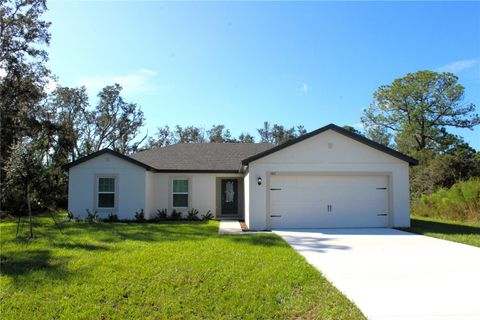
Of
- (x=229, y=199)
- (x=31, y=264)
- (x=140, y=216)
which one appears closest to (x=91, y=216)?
(x=140, y=216)

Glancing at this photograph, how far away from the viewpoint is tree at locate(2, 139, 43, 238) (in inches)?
401

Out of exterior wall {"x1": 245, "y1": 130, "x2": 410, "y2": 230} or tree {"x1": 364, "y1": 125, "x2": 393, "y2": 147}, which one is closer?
exterior wall {"x1": 245, "y1": 130, "x2": 410, "y2": 230}

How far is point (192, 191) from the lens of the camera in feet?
58.5

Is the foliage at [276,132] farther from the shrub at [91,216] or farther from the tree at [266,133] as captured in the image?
the shrub at [91,216]

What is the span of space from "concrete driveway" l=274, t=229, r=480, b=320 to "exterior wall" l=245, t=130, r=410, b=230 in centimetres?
275

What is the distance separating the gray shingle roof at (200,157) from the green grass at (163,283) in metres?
8.43

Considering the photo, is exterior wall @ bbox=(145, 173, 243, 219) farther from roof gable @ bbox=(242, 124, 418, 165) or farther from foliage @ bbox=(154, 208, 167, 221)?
roof gable @ bbox=(242, 124, 418, 165)

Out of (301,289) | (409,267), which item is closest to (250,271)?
(301,289)

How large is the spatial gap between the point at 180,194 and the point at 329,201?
24.2ft

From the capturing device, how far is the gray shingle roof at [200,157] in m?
18.1

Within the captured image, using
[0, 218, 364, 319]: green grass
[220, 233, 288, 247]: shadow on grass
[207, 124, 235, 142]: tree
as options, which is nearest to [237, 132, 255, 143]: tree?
[207, 124, 235, 142]: tree

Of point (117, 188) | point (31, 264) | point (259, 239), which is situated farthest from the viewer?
point (117, 188)

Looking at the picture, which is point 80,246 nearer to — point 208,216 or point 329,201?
point 208,216

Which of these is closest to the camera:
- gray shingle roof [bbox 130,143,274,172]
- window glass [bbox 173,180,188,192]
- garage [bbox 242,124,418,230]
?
garage [bbox 242,124,418,230]
